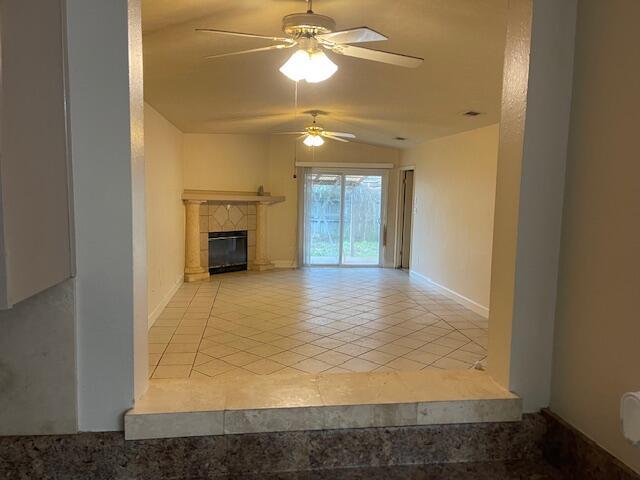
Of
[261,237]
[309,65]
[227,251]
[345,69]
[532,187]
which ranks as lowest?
[227,251]

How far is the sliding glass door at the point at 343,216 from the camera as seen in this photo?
8.60 metres

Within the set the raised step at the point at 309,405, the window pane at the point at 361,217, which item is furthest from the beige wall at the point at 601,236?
the window pane at the point at 361,217

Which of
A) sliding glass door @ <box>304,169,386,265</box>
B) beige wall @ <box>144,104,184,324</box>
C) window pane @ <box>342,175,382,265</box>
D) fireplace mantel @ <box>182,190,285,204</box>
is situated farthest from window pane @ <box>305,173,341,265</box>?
beige wall @ <box>144,104,184,324</box>

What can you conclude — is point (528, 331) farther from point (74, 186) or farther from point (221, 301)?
point (221, 301)

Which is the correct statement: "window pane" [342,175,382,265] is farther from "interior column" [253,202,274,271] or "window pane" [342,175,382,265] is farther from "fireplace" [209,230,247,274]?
"fireplace" [209,230,247,274]

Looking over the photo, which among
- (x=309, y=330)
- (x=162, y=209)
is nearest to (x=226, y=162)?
(x=162, y=209)

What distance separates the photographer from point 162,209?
200 inches

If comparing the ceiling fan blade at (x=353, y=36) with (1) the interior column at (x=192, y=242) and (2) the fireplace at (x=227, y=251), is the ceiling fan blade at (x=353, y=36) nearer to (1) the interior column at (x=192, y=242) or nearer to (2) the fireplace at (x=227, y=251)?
(1) the interior column at (x=192, y=242)

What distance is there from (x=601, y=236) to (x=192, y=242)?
630 centimetres

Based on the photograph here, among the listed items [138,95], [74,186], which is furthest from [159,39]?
[74,186]

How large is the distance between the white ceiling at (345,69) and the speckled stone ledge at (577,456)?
1.92 m

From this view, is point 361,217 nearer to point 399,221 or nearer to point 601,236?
point 399,221

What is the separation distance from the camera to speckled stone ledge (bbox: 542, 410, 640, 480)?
1.15 metres

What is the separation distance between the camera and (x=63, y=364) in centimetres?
120
